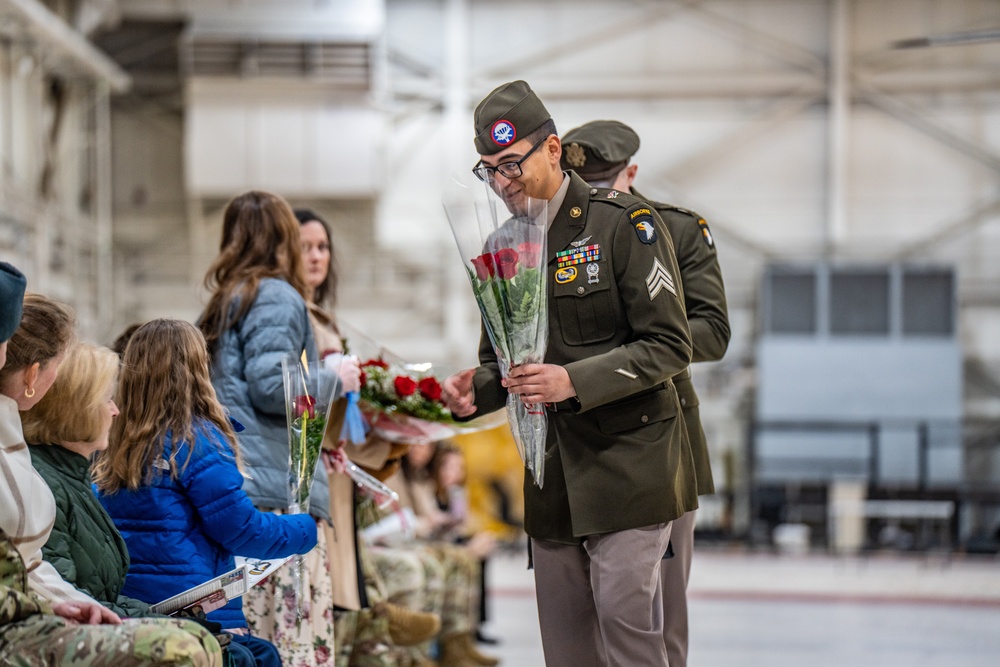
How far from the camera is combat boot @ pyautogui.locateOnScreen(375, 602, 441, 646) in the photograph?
14.1 ft

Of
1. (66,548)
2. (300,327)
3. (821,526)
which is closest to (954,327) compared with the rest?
(821,526)

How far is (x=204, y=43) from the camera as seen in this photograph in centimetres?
1359

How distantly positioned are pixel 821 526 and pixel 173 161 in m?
8.38

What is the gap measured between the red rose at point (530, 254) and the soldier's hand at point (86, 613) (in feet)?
3.39

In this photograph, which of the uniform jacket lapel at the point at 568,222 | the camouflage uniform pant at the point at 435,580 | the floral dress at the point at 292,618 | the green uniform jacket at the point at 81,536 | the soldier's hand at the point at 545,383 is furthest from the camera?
the camouflage uniform pant at the point at 435,580

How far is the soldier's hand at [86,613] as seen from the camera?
2086mm

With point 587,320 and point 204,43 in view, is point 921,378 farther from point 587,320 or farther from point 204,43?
point 587,320

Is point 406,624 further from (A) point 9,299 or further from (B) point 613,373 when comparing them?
(A) point 9,299

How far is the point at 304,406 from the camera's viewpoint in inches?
116

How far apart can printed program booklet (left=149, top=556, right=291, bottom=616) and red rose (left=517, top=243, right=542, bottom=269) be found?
82 centimetres

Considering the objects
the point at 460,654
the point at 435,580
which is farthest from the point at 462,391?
the point at 460,654

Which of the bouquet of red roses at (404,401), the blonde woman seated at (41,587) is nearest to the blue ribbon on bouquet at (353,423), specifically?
the bouquet of red roses at (404,401)

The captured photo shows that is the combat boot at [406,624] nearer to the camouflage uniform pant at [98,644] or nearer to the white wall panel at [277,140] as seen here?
Answer: the camouflage uniform pant at [98,644]

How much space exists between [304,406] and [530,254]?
75cm
